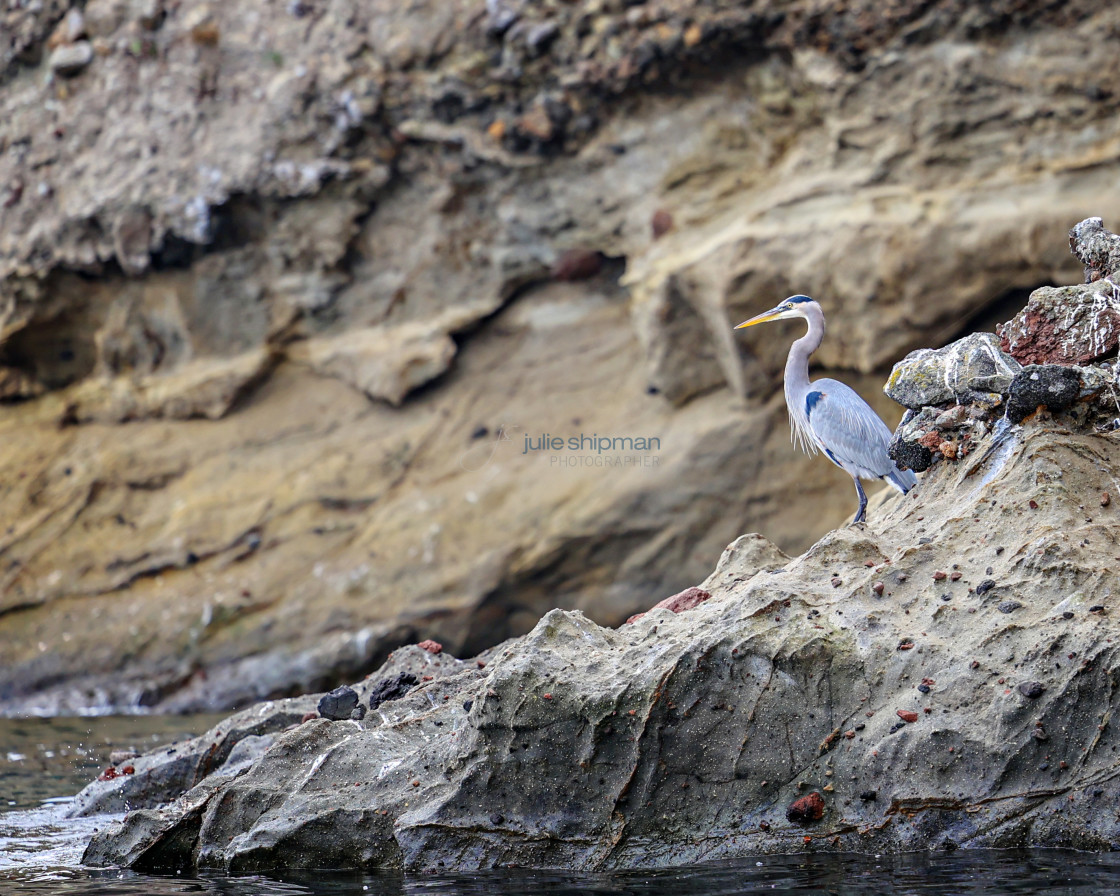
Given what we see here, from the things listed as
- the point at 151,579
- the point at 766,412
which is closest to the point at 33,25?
the point at 151,579

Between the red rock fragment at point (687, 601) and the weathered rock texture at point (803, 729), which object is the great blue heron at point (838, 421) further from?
the weathered rock texture at point (803, 729)

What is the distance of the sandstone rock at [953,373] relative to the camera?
461 centimetres

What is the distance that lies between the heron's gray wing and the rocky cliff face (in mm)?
3332

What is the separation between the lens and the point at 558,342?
444 inches

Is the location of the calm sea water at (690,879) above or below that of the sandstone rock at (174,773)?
above

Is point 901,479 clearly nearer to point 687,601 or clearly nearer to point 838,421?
point 838,421

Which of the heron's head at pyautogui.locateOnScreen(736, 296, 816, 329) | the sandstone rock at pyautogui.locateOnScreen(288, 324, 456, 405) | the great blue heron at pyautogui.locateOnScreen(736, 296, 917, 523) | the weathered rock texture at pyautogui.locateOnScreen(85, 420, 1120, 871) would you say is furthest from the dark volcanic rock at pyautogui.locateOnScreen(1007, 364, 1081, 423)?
the sandstone rock at pyautogui.locateOnScreen(288, 324, 456, 405)

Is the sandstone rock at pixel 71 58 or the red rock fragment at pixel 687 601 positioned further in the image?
the sandstone rock at pixel 71 58

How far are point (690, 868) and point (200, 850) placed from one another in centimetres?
193

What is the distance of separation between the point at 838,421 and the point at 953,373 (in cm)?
142

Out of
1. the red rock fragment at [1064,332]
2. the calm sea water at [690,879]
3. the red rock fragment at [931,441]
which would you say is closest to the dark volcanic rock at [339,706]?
the calm sea water at [690,879]

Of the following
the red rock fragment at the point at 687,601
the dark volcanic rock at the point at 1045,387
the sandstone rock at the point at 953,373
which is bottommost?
the red rock fragment at the point at 687,601
